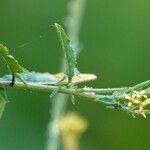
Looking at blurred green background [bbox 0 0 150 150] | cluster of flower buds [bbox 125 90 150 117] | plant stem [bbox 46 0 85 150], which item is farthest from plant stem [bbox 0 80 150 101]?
blurred green background [bbox 0 0 150 150]

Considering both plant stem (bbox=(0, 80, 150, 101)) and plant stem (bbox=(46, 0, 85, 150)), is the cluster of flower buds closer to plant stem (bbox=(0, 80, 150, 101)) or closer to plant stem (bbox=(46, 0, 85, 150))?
plant stem (bbox=(0, 80, 150, 101))

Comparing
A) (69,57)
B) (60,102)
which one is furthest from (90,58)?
(69,57)

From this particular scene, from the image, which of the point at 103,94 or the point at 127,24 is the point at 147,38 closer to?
the point at 127,24

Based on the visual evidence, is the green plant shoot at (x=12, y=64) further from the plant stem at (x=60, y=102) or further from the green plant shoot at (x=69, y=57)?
the plant stem at (x=60, y=102)

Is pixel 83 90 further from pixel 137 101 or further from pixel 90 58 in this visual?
pixel 90 58

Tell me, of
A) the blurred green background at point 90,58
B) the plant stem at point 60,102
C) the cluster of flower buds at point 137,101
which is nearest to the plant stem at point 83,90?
the cluster of flower buds at point 137,101

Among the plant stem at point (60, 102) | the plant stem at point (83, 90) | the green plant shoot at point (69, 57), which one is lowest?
the plant stem at point (83, 90)
